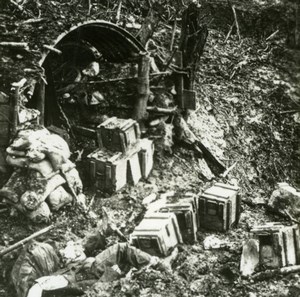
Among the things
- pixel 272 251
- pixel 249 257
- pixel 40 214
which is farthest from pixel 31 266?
pixel 272 251

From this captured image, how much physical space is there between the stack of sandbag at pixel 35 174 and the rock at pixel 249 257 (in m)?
2.97

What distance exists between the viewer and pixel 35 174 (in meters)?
7.17

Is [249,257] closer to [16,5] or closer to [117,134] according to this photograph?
[117,134]

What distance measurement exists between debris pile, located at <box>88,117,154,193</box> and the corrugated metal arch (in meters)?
2.06

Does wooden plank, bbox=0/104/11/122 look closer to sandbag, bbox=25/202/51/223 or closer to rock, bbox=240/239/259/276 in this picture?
sandbag, bbox=25/202/51/223

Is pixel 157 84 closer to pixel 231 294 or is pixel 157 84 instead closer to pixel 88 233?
pixel 88 233

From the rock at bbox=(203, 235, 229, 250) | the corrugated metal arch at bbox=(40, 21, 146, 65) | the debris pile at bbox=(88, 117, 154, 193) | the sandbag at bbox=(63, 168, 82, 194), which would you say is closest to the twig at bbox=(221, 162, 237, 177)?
the debris pile at bbox=(88, 117, 154, 193)

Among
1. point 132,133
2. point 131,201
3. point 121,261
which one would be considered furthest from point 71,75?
point 121,261

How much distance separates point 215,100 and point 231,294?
6865 mm

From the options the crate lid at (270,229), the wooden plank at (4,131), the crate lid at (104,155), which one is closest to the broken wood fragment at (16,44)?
the wooden plank at (4,131)

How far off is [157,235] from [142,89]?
3.76m

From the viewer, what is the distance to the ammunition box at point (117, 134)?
829cm

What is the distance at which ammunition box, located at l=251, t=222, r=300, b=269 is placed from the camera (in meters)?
6.49

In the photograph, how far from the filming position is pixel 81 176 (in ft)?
28.3
